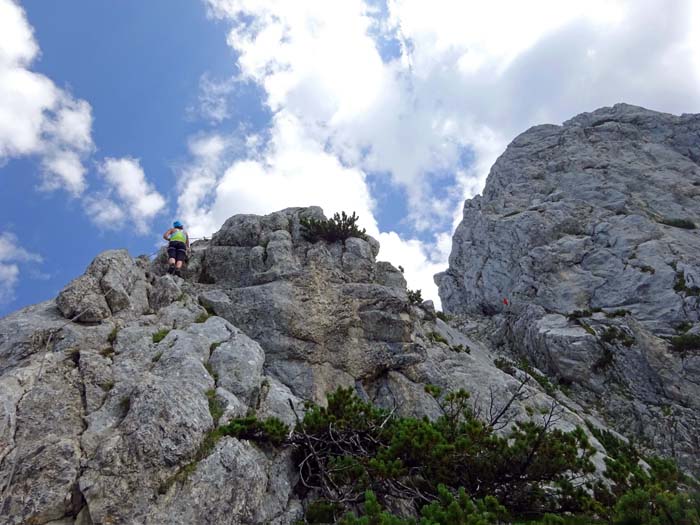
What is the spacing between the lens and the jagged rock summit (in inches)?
341

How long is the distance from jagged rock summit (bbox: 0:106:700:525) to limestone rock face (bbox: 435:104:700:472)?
0.16 metres

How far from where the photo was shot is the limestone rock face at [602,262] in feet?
77.2

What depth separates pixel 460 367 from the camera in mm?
18844

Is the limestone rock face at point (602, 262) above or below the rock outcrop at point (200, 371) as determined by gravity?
above

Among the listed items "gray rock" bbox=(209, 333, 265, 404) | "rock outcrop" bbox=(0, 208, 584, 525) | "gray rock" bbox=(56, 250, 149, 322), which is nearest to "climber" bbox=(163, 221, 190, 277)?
"rock outcrop" bbox=(0, 208, 584, 525)

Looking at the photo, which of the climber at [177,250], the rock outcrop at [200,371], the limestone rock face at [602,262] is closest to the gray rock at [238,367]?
the rock outcrop at [200,371]

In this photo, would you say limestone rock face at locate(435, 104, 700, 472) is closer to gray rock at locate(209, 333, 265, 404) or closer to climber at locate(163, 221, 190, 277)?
gray rock at locate(209, 333, 265, 404)

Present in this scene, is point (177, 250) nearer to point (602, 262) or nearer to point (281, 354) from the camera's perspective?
point (281, 354)

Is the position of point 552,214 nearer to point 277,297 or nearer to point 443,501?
point 277,297

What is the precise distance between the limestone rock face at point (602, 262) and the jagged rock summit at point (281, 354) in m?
0.16

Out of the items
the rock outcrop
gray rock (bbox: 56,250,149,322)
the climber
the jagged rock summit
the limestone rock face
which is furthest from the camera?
the limestone rock face

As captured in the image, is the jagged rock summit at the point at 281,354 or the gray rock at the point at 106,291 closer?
the jagged rock summit at the point at 281,354

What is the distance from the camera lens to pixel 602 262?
34.4 m

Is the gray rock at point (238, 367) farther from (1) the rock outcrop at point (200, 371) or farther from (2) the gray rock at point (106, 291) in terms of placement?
(2) the gray rock at point (106, 291)
